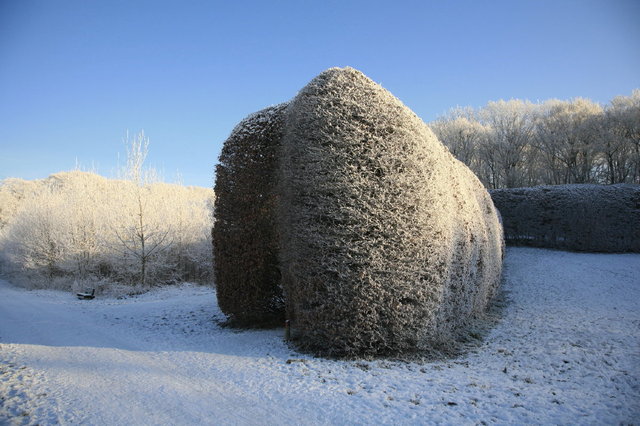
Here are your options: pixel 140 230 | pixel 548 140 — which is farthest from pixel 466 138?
pixel 140 230

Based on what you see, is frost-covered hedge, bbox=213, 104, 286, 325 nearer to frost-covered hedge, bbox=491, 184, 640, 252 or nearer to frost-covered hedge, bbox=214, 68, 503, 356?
frost-covered hedge, bbox=214, 68, 503, 356

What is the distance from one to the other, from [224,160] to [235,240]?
162 centimetres

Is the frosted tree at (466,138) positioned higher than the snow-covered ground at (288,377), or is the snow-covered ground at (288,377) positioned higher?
the frosted tree at (466,138)

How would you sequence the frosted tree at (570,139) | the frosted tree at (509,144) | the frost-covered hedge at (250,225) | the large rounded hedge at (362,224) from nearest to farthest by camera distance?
the large rounded hedge at (362,224), the frost-covered hedge at (250,225), the frosted tree at (570,139), the frosted tree at (509,144)

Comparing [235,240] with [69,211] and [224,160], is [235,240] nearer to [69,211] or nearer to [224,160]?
[224,160]

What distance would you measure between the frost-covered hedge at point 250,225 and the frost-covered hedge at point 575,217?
46.5 feet

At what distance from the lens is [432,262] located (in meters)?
5.19

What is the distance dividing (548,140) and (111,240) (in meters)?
32.3

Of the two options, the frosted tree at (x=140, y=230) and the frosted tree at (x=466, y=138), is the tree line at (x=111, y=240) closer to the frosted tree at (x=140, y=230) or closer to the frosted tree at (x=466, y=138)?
the frosted tree at (x=140, y=230)

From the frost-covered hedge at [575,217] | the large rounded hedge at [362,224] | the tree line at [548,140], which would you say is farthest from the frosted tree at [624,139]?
the large rounded hedge at [362,224]

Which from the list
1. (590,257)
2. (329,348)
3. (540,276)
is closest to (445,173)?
(329,348)

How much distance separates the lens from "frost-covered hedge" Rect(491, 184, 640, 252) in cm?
1437

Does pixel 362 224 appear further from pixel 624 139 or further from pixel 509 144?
pixel 509 144

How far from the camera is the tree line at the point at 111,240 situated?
15727mm
